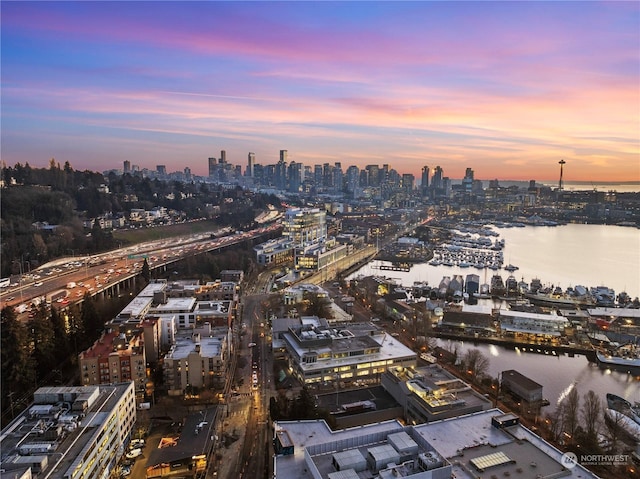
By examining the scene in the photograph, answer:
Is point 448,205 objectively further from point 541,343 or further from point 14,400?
point 14,400

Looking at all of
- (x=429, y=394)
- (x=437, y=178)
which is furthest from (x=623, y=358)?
(x=437, y=178)

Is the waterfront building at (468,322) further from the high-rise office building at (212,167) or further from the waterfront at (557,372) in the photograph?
the high-rise office building at (212,167)

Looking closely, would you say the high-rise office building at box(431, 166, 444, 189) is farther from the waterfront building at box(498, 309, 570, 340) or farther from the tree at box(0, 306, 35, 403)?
the tree at box(0, 306, 35, 403)

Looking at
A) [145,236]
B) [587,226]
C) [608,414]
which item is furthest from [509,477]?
[587,226]

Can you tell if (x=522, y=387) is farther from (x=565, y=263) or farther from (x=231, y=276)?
(x=565, y=263)

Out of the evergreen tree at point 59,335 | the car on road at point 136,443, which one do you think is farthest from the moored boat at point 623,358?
the evergreen tree at point 59,335

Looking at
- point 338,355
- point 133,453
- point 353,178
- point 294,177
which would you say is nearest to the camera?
point 133,453

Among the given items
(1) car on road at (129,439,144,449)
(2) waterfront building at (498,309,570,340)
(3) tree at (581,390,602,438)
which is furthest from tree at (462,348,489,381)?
(1) car on road at (129,439,144,449)
